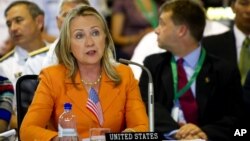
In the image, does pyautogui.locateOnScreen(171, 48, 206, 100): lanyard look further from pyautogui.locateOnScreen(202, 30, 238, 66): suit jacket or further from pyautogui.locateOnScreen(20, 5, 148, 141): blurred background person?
pyautogui.locateOnScreen(20, 5, 148, 141): blurred background person

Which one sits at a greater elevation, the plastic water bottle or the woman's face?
the woman's face

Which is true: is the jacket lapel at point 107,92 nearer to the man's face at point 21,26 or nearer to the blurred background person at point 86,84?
the blurred background person at point 86,84

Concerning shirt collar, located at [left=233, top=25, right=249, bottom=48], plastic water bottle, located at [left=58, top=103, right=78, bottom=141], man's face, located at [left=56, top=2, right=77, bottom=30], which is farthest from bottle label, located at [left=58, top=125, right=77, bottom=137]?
shirt collar, located at [left=233, top=25, right=249, bottom=48]

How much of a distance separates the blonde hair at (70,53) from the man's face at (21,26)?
2.47 m

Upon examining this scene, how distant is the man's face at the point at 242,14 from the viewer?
699 cm

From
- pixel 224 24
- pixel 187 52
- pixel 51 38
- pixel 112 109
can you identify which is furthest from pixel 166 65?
pixel 224 24

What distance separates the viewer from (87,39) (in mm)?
4828

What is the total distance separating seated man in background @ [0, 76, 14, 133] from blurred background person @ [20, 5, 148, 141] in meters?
0.67

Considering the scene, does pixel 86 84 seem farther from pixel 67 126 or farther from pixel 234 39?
pixel 234 39

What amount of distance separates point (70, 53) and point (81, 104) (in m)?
0.36

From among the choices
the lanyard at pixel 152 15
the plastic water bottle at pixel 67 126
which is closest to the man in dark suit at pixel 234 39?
the lanyard at pixel 152 15

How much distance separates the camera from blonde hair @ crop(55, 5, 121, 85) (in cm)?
487

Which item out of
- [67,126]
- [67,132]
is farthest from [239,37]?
[67,132]

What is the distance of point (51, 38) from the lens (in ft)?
26.1
